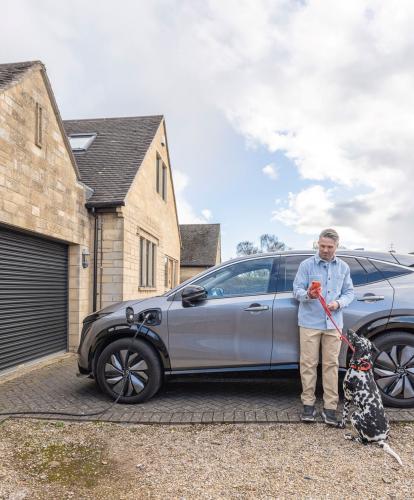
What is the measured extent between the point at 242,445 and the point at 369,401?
1183 millimetres

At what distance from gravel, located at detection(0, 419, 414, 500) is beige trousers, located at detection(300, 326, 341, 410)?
0.29 m

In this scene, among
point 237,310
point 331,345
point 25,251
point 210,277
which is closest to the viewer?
point 331,345

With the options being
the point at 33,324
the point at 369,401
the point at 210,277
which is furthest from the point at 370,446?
the point at 33,324

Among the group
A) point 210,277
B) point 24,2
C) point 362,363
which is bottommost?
point 362,363

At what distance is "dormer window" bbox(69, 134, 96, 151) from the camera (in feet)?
38.7

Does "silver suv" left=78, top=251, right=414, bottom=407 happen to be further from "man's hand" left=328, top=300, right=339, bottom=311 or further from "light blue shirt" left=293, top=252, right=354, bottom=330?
"man's hand" left=328, top=300, right=339, bottom=311

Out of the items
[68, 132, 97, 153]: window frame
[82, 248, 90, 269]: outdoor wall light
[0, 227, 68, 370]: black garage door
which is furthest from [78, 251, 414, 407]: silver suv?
[68, 132, 97, 153]: window frame

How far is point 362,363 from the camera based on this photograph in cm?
351

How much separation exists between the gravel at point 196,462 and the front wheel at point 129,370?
60cm

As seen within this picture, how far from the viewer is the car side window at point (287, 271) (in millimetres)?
4567


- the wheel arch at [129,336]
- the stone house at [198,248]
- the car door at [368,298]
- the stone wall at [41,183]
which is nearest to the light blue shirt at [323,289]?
the car door at [368,298]

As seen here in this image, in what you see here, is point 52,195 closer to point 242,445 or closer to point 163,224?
point 242,445

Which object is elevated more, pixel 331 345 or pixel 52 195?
pixel 52 195

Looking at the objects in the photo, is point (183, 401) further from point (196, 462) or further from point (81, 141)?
point (81, 141)
